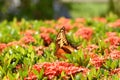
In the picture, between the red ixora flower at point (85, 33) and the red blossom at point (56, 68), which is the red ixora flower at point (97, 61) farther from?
the red ixora flower at point (85, 33)

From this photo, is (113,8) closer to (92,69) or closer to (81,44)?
(81,44)

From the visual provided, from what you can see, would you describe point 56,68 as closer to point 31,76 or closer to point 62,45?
point 31,76

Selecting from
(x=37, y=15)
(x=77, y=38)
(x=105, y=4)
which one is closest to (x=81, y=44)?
(x=77, y=38)

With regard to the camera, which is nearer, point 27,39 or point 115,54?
point 115,54

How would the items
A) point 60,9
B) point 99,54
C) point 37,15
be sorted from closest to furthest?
point 99,54
point 37,15
point 60,9

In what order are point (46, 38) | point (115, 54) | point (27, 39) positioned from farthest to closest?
point (46, 38), point (27, 39), point (115, 54)

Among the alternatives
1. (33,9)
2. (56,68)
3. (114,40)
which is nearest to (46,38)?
(114,40)

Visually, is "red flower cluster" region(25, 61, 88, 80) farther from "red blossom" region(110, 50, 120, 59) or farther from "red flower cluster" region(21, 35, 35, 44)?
"red flower cluster" region(21, 35, 35, 44)

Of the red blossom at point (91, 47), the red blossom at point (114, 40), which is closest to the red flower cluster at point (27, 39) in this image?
the red blossom at point (91, 47)
